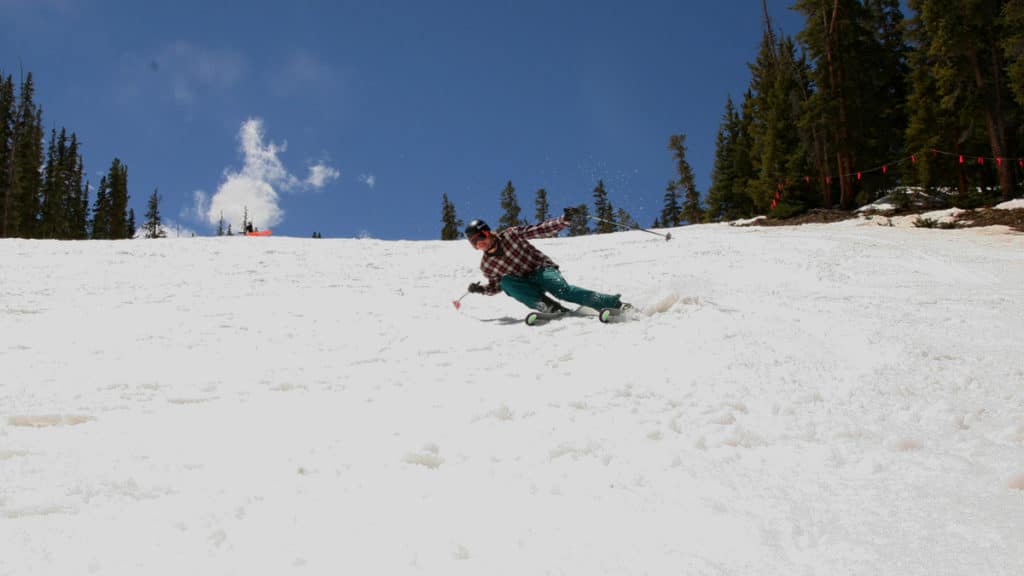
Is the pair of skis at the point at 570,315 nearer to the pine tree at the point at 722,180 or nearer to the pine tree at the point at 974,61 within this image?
the pine tree at the point at 974,61

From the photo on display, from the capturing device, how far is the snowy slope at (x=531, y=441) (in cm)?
182

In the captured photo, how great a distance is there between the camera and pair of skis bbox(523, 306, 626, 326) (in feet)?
20.0

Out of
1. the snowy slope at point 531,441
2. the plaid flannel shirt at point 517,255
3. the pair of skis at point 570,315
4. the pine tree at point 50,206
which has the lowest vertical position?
the snowy slope at point 531,441

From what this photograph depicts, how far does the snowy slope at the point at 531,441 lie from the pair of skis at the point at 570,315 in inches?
7.9

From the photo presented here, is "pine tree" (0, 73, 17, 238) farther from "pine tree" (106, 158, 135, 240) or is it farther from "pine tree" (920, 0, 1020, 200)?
"pine tree" (920, 0, 1020, 200)

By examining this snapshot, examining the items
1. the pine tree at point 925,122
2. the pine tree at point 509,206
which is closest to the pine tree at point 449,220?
the pine tree at point 509,206

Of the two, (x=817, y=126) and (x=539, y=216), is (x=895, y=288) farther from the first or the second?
(x=539, y=216)

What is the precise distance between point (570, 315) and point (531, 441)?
4029 millimetres

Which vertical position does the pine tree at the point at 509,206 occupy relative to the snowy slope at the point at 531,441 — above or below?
above

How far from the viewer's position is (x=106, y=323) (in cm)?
675

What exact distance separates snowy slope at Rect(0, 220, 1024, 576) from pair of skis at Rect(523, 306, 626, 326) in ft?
0.66

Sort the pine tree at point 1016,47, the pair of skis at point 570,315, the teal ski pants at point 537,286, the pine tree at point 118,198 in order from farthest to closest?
the pine tree at point 118,198 → the pine tree at point 1016,47 → the teal ski pants at point 537,286 → the pair of skis at point 570,315

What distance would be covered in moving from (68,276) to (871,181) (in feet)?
108

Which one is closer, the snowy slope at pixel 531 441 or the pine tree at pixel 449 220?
the snowy slope at pixel 531 441
